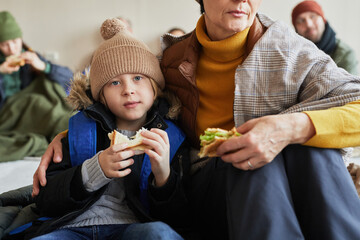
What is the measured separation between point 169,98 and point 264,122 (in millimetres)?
514

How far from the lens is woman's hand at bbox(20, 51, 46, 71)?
2.90 metres

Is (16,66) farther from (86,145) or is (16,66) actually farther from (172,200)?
(172,200)

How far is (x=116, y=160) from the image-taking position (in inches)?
40.4

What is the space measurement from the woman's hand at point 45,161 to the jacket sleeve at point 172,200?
33cm

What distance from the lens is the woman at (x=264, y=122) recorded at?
869mm

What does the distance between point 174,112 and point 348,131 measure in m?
0.60

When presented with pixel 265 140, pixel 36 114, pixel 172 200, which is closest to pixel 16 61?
pixel 36 114

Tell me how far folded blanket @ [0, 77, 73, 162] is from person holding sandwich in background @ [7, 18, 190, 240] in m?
1.50

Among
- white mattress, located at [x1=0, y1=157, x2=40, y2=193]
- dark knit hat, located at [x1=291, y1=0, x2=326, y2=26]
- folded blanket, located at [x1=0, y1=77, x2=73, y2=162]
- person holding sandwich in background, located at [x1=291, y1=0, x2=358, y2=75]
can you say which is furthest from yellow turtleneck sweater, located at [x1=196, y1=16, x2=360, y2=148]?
dark knit hat, located at [x1=291, y1=0, x2=326, y2=26]

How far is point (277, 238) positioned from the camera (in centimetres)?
82

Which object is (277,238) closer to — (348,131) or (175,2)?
(348,131)

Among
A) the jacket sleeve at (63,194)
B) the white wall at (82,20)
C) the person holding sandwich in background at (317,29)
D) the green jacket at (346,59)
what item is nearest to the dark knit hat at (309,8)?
the person holding sandwich in background at (317,29)

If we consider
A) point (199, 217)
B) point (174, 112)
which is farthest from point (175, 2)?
point (199, 217)

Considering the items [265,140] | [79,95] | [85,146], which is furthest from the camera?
[79,95]
